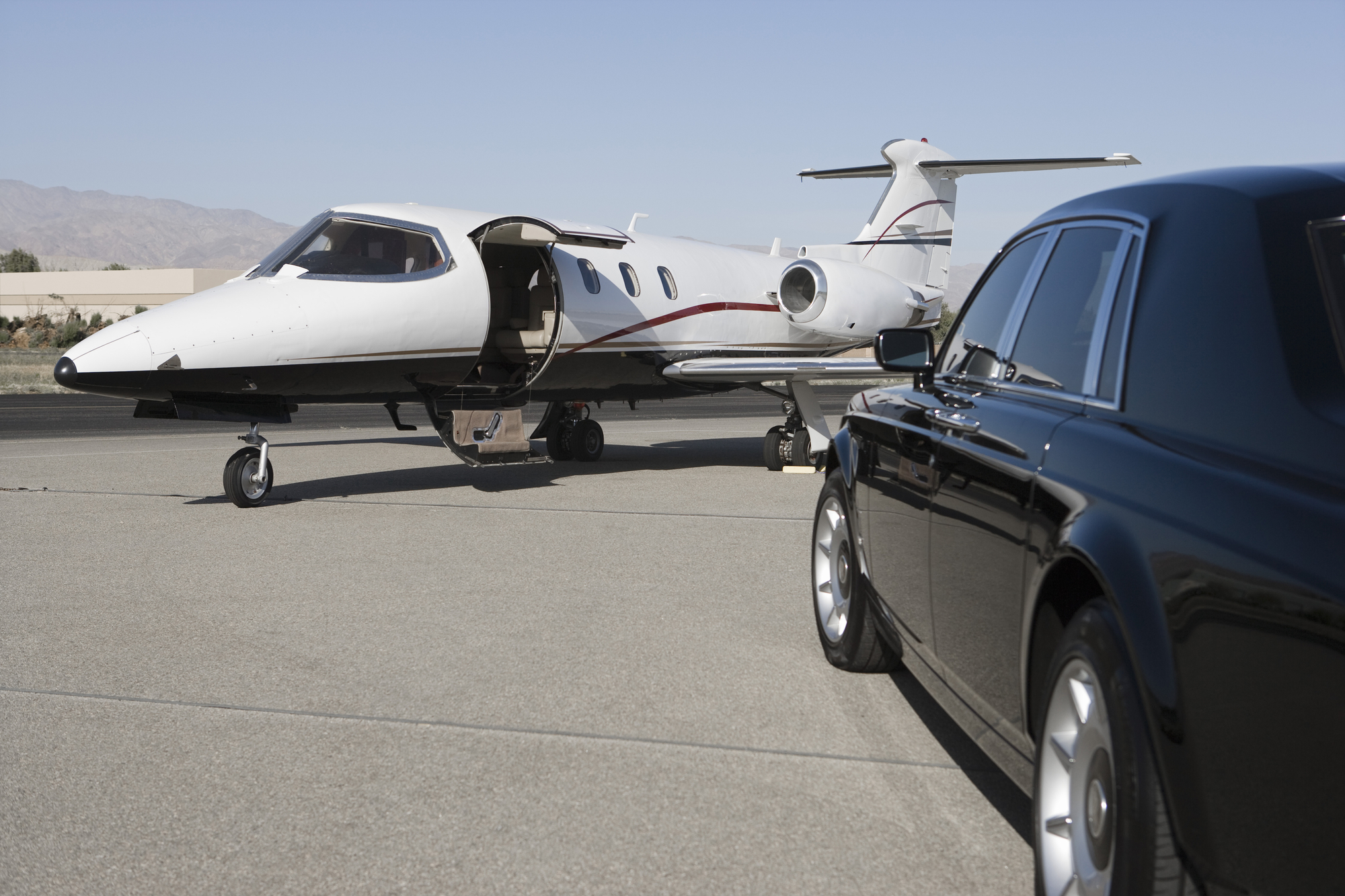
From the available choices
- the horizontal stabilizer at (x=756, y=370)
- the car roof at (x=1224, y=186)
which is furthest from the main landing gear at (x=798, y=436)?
the car roof at (x=1224, y=186)

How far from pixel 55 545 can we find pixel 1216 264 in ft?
26.8

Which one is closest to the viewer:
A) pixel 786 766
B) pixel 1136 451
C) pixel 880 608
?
pixel 1136 451

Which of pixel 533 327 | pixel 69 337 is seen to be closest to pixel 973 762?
pixel 533 327

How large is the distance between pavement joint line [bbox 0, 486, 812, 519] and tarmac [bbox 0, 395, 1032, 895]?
0.92 metres

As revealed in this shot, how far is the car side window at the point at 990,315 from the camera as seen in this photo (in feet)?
12.8

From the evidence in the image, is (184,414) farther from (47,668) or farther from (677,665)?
(677,665)

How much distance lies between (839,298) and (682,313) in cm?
260

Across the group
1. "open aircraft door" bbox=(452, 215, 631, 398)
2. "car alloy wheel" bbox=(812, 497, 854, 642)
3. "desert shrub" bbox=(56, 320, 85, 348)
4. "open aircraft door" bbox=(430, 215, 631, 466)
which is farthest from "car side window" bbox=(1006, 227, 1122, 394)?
"desert shrub" bbox=(56, 320, 85, 348)

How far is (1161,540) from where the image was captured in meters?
2.25

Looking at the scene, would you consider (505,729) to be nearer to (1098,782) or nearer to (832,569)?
(832,569)

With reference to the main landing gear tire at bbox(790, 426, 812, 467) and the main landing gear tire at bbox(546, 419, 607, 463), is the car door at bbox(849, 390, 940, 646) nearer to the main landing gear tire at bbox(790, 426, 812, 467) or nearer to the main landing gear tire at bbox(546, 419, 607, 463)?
the main landing gear tire at bbox(790, 426, 812, 467)

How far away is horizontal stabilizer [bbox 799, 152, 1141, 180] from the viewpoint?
57.7ft

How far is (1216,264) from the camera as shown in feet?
8.48

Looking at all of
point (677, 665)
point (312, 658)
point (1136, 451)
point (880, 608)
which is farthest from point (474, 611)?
point (1136, 451)
